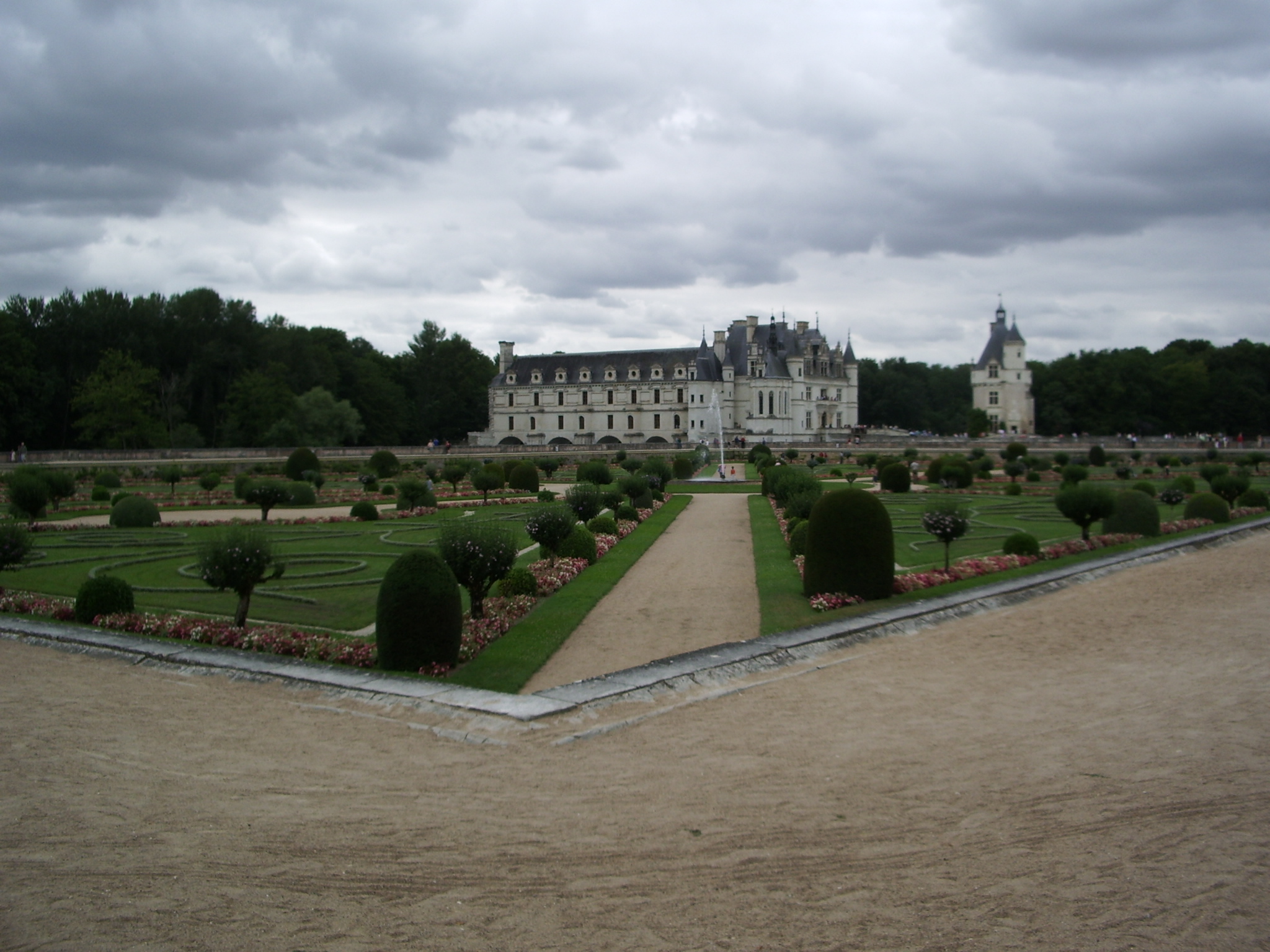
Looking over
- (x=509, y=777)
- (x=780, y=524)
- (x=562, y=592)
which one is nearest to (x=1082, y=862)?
(x=509, y=777)

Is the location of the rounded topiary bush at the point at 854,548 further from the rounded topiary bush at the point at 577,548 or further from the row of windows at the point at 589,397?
the row of windows at the point at 589,397

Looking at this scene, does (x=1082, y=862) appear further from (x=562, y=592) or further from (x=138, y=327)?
(x=138, y=327)

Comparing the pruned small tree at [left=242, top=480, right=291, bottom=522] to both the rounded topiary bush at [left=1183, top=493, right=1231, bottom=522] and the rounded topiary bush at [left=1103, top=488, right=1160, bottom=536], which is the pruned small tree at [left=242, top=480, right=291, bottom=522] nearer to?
the rounded topiary bush at [left=1103, top=488, right=1160, bottom=536]

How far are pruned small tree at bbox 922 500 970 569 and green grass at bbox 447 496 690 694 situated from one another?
494 centimetres

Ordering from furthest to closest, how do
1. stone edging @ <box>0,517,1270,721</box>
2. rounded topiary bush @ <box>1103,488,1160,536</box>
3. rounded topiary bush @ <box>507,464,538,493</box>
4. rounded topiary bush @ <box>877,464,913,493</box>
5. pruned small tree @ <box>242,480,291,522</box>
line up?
rounded topiary bush @ <box>507,464,538,493</box>
rounded topiary bush @ <box>877,464,913,493</box>
pruned small tree @ <box>242,480,291,522</box>
rounded topiary bush @ <box>1103,488,1160,536</box>
stone edging @ <box>0,517,1270,721</box>

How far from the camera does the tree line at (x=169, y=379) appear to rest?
177 ft

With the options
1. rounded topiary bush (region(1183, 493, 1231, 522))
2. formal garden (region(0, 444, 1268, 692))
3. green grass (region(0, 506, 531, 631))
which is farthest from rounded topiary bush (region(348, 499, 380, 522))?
rounded topiary bush (region(1183, 493, 1231, 522))

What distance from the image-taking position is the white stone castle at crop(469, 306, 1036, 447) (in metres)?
76.1

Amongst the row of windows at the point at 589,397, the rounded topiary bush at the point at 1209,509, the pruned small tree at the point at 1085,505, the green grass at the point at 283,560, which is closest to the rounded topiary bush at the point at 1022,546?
the pruned small tree at the point at 1085,505

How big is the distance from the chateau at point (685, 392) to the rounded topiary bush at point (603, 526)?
173 ft

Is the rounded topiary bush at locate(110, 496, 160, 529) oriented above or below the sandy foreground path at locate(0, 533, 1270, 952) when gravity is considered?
above

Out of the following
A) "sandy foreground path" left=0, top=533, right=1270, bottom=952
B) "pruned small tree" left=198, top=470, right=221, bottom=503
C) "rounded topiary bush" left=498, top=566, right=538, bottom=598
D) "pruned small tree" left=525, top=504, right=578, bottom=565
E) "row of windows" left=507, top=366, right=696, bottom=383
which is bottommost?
"sandy foreground path" left=0, top=533, right=1270, bottom=952

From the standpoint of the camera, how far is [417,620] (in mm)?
9531

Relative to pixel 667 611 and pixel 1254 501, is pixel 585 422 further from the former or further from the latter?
pixel 667 611
